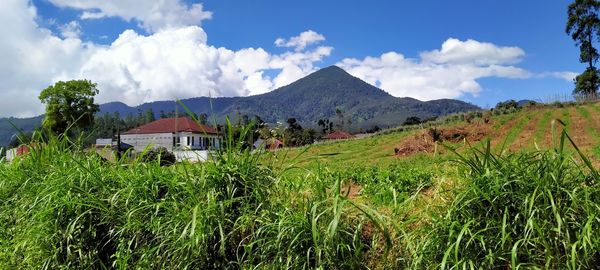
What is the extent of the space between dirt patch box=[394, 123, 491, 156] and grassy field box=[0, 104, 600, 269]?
57.0 ft

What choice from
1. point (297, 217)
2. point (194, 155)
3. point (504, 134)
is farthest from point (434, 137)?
point (297, 217)

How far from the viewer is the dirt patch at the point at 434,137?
20781 mm

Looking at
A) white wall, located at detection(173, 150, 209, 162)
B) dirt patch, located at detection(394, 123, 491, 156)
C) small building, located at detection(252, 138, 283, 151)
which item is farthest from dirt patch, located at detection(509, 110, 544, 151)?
white wall, located at detection(173, 150, 209, 162)

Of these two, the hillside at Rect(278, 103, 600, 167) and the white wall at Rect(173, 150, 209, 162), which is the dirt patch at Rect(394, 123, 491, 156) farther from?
the white wall at Rect(173, 150, 209, 162)

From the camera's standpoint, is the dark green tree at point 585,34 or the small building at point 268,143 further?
the dark green tree at point 585,34

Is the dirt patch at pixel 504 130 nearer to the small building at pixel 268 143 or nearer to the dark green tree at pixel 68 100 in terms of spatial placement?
the small building at pixel 268 143

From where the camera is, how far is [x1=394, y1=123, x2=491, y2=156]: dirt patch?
818 inches

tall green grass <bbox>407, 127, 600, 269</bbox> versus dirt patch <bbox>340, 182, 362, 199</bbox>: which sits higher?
tall green grass <bbox>407, 127, 600, 269</bbox>

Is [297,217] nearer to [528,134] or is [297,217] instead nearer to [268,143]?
[268,143]

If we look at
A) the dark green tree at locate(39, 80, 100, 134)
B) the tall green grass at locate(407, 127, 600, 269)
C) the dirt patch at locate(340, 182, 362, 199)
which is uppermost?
the dark green tree at locate(39, 80, 100, 134)

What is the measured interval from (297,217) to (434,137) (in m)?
20.1

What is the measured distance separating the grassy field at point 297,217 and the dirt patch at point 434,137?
17364 mm

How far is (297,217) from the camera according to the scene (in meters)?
2.39

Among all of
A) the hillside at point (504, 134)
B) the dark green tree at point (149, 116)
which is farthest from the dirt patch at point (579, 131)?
the dark green tree at point (149, 116)
